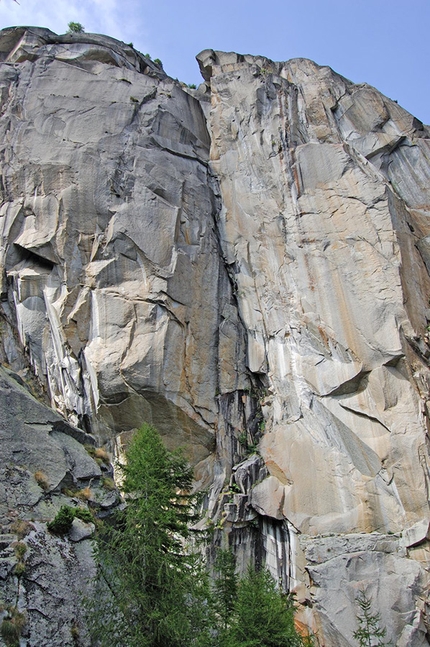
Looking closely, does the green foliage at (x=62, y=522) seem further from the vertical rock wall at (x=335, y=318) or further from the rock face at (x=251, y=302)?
the vertical rock wall at (x=335, y=318)

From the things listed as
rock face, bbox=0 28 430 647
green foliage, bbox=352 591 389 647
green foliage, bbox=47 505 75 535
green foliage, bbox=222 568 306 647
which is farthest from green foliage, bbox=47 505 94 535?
green foliage, bbox=352 591 389 647

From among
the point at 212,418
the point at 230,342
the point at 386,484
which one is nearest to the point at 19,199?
the point at 230,342

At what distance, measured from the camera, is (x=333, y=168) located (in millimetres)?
27562

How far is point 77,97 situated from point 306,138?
42.3ft

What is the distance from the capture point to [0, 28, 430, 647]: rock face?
2031cm

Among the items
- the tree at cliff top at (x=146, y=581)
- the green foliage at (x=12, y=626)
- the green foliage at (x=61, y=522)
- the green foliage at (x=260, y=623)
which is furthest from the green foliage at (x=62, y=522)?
the green foliage at (x=260, y=623)

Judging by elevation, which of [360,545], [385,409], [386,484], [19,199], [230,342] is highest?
[19,199]

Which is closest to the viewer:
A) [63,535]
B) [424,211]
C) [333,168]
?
[63,535]

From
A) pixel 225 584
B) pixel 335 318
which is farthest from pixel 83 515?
pixel 335 318

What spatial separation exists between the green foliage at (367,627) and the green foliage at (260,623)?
1976 mm

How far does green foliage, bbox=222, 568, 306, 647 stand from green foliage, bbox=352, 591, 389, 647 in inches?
77.8

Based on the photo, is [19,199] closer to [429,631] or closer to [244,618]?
[244,618]

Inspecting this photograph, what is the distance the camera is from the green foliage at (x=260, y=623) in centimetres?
1479

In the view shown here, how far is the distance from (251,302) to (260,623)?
14.7 metres
